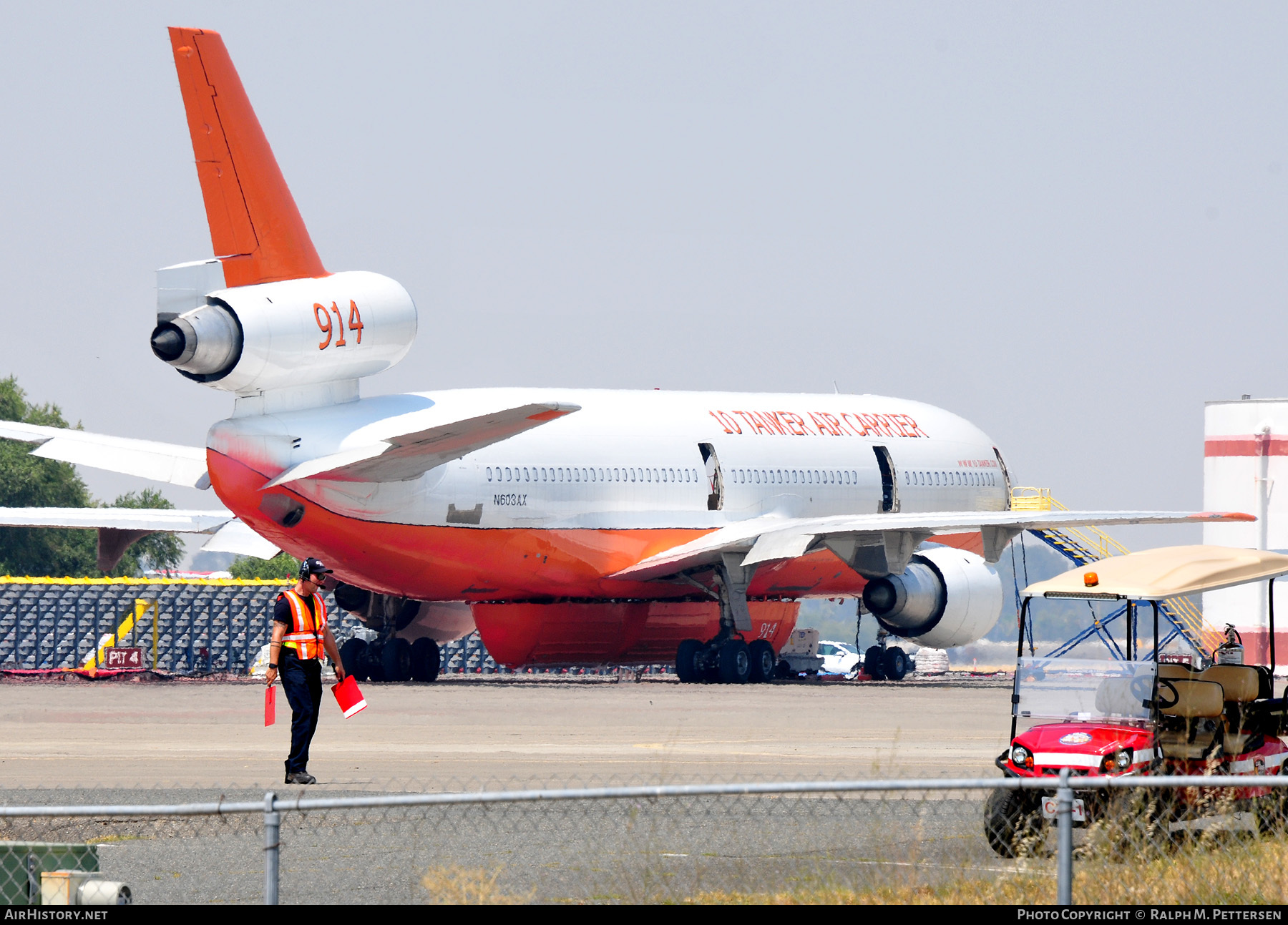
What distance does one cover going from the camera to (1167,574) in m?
12.0

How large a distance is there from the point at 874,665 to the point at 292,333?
16.2 meters

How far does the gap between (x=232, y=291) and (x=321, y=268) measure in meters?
1.80

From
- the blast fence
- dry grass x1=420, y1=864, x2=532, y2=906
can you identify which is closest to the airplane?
the blast fence

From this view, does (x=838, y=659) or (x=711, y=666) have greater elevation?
(x=711, y=666)

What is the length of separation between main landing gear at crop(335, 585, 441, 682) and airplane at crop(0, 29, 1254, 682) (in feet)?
0.17

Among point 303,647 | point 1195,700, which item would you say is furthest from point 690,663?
point 1195,700

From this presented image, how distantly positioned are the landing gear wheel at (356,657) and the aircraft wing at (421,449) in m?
6.49

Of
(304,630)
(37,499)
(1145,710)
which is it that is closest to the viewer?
(1145,710)

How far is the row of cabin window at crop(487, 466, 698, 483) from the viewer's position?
102ft

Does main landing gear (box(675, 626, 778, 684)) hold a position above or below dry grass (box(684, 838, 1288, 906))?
below

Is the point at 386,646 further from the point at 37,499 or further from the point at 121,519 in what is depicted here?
the point at 37,499

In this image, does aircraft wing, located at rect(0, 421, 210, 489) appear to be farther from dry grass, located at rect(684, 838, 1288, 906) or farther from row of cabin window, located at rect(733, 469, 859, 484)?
dry grass, located at rect(684, 838, 1288, 906)

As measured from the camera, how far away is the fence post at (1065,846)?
25.9 feet

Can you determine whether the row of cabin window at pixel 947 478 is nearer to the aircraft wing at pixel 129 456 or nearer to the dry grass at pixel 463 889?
the aircraft wing at pixel 129 456
